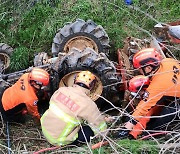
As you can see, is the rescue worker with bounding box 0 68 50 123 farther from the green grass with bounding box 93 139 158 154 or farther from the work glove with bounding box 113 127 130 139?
the green grass with bounding box 93 139 158 154

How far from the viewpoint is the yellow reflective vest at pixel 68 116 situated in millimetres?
6492

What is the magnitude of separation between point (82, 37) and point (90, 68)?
38.2 inches

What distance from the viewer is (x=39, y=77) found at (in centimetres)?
755

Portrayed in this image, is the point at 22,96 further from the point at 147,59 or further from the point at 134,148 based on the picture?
the point at 134,148

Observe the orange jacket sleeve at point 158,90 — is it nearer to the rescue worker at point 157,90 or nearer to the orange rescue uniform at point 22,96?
the rescue worker at point 157,90

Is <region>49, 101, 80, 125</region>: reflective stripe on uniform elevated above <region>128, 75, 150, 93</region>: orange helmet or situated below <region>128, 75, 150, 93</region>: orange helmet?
below

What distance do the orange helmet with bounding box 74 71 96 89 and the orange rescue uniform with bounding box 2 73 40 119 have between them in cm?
93

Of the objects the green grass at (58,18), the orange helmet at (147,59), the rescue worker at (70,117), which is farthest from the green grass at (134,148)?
the green grass at (58,18)

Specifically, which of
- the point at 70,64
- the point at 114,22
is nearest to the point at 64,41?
the point at 70,64

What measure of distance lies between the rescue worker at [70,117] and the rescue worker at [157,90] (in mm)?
486

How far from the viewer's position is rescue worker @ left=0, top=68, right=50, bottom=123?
7.58 meters

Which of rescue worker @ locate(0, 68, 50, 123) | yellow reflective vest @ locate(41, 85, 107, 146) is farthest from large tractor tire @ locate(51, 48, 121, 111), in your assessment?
yellow reflective vest @ locate(41, 85, 107, 146)

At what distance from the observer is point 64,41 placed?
8.30 metres

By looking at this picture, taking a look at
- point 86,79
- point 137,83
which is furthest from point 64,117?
point 137,83
